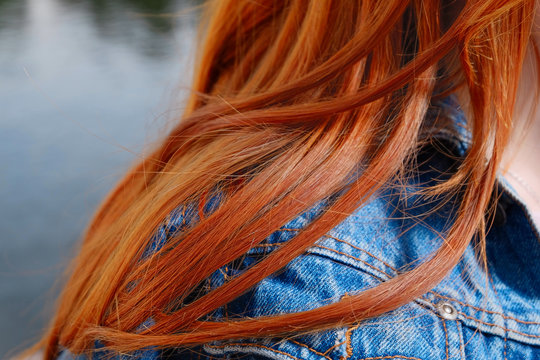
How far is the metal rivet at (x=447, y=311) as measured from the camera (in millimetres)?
503

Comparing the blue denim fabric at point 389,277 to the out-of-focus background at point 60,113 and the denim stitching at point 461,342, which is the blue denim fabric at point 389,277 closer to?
the denim stitching at point 461,342

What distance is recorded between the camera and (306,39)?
610 mm

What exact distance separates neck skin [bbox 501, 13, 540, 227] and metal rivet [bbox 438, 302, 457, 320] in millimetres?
211

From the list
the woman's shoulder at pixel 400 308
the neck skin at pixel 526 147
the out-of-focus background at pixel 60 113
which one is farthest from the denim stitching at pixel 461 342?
the out-of-focus background at pixel 60 113

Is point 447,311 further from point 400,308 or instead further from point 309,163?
point 309,163

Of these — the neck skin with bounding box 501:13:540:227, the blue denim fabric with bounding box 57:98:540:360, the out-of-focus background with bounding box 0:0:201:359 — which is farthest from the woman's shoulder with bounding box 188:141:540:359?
the out-of-focus background with bounding box 0:0:201:359

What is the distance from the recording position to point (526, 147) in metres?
0.68

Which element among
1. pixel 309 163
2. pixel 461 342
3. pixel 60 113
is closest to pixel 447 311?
pixel 461 342

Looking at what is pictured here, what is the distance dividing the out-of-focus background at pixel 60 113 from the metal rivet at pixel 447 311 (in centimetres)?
75

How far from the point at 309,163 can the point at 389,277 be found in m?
0.14

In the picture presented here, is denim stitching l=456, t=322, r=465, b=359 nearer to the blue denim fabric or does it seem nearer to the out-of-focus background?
the blue denim fabric

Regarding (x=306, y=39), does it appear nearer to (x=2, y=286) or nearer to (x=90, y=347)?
(x=90, y=347)

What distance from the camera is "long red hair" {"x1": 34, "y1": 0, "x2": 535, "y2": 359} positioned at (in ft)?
1.58

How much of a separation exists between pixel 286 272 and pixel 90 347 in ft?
0.76
